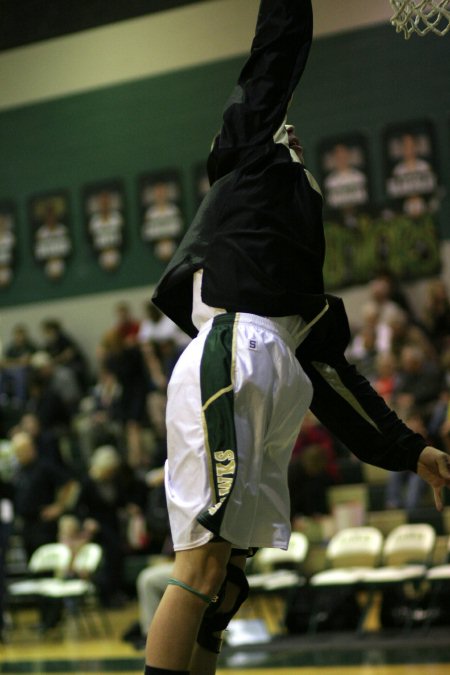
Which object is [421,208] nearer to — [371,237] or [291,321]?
[371,237]

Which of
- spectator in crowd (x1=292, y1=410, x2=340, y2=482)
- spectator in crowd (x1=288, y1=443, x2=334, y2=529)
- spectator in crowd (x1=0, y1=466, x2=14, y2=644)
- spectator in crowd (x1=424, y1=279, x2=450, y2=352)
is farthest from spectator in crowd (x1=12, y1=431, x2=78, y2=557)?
spectator in crowd (x1=424, y1=279, x2=450, y2=352)

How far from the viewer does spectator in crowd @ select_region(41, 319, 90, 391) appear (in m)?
16.4

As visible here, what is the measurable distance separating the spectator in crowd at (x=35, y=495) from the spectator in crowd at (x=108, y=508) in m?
0.50

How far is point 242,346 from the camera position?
2848 mm

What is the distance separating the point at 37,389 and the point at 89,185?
3.60 metres

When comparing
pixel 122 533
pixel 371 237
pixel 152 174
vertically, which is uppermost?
pixel 152 174

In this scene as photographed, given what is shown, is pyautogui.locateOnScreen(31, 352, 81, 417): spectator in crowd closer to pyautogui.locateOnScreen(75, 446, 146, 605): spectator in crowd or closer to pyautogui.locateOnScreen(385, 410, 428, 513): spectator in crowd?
pyautogui.locateOnScreen(75, 446, 146, 605): spectator in crowd

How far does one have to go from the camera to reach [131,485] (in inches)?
468

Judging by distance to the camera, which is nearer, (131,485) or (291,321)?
(291,321)

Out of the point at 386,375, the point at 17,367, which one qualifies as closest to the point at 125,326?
the point at 17,367

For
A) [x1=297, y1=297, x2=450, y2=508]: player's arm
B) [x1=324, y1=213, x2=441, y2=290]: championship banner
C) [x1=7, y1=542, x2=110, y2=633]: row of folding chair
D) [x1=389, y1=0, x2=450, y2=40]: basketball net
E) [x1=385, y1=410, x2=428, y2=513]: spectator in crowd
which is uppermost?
[x1=389, y1=0, x2=450, y2=40]: basketball net

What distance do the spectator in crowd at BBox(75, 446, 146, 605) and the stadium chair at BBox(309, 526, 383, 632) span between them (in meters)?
2.68

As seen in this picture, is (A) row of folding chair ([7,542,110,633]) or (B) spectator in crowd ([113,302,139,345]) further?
(B) spectator in crowd ([113,302,139,345])

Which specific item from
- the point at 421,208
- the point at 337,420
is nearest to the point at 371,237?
the point at 421,208
